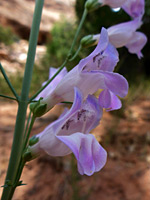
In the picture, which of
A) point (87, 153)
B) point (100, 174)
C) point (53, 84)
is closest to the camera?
point (87, 153)

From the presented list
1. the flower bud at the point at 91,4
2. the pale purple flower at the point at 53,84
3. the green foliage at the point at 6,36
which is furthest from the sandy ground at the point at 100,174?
the green foliage at the point at 6,36

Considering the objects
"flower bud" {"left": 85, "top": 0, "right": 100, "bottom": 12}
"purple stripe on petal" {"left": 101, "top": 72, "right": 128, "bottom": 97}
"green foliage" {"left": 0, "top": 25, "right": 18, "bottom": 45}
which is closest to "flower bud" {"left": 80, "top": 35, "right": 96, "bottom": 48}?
"flower bud" {"left": 85, "top": 0, "right": 100, "bottom": 12}

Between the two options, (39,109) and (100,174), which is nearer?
(39,109)

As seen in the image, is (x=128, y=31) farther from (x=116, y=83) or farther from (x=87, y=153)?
(x=87, y=153)

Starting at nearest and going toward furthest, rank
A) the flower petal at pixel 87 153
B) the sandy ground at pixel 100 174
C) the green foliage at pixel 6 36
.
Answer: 1. the flower petal at pixel 87 153
2. the sandy ground at pixel 100 174
3. the green foliage at pixel 6 36

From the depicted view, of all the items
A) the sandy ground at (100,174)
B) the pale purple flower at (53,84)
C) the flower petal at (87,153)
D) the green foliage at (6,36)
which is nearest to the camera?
the flower petal at (87,153)

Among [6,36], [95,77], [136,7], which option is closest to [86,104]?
[95,77]

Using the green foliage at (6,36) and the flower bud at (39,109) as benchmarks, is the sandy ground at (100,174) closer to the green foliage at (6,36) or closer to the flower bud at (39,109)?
the flower bud at (39,109)
